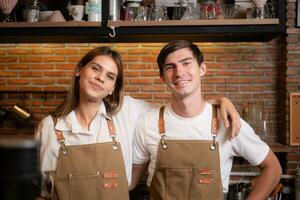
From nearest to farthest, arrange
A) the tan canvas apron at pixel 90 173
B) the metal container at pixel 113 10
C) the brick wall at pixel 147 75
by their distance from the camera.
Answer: the tan canvas apron at pixel 90 173, the metal container at pixel 113 10, the brick wall at pixel 147 75

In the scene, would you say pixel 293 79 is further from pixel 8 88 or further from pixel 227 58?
pixel 8 88

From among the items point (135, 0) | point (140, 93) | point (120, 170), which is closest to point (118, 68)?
point (120, 170)

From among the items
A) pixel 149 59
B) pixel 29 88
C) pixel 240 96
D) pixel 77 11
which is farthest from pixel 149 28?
pixel 29 88

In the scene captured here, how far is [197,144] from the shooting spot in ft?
5.49

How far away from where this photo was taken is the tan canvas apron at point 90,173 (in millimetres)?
1680

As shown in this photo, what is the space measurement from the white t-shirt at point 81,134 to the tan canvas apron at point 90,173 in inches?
0.9

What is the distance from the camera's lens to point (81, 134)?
169 centimetres

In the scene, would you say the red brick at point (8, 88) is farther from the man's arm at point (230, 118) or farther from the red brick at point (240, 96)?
the man's arm at point (230, 118)

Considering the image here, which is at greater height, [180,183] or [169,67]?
[169,67]

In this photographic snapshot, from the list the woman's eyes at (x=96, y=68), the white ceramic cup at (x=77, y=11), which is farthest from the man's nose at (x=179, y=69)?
the white ceramic cup at (x=77, y=11)

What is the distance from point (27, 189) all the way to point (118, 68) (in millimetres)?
1535

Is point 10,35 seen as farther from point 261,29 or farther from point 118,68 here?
point 261,29

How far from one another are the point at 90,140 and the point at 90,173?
5.6 inches

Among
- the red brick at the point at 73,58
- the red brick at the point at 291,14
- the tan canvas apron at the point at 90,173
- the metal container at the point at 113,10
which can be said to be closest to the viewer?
the tan canvas apron at the point at 90,173
